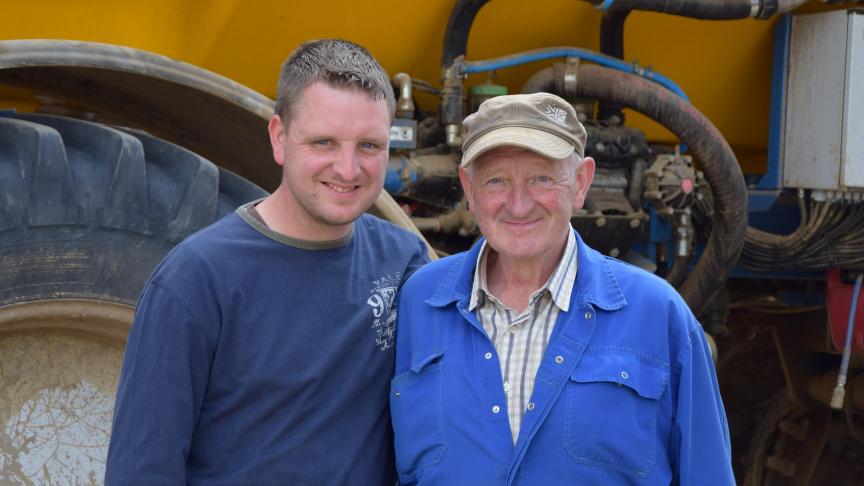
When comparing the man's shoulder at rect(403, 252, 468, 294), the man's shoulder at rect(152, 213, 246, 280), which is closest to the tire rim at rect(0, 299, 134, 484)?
the man's shoulder at rect(152, 213, 246, 280)

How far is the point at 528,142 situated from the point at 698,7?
2063mm

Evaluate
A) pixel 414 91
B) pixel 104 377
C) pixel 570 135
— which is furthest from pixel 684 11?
pixel 104 377

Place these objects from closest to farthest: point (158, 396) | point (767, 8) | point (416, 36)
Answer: point (158, 396)
point (416, 36)
point (767, 8)

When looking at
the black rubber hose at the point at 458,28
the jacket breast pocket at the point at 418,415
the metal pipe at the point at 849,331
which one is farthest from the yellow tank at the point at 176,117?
the jacket breast pocket at the point at 418,415

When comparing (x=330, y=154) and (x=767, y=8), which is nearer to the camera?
(x=330, y=154)

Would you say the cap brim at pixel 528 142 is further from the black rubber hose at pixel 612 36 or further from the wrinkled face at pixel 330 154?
the black rubber hose at pixel 612 36

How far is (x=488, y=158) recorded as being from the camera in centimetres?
201

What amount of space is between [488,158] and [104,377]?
3.86 feet

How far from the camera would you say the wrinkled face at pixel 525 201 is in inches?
77.4

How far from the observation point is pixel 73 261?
8.04 feet

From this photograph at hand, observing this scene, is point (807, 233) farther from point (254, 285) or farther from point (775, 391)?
point (254, 285)

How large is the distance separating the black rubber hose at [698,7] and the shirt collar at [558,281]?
70.9 inches

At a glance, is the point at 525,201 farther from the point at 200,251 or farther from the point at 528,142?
the point at 200,251

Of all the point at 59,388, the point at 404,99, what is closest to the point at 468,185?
the point at 59,388
